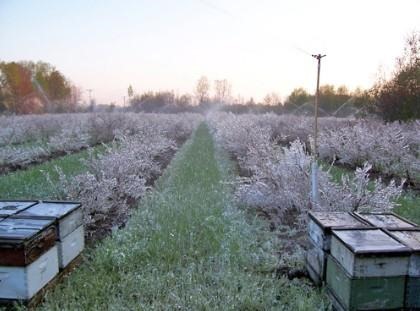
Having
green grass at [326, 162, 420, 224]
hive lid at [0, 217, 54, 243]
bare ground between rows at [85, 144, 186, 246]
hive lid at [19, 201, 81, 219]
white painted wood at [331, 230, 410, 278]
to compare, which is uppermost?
hive lid at [19, 201, 81, 219]

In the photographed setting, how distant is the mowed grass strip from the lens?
322 centimetres

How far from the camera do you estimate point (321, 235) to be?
3.38 m

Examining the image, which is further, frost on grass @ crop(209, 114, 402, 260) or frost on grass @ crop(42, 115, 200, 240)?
frost on grass @ crop(42, 115, 200, 240)

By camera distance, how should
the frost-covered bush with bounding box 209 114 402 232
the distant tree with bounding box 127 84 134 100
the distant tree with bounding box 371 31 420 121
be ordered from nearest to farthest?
the frost-covered bush with bounding box 209 114 402 232 → the distant tree with bounding box 371 31 420 121 → the distant tree with bounding box 127 84 134 100

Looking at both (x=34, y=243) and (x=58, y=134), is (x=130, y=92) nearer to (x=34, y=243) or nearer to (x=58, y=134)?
(x=58, y=134)

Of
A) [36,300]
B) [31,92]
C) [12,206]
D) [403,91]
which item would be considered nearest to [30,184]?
[12,206]

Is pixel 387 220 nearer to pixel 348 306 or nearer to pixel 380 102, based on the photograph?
pixel 348 306

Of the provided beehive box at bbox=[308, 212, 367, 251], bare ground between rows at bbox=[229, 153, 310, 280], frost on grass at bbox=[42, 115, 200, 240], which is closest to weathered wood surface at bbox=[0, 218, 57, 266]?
frost on grass at bbox=[42, 115, 200, 240]

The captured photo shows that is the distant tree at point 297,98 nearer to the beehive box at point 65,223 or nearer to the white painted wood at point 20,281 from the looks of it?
the beehive box at point 65,223

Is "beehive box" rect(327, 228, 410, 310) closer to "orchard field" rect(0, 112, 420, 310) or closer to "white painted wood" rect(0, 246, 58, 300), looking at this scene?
"orchard field" rect(0, 112, 420, 310)

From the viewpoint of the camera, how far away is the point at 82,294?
3.34 m

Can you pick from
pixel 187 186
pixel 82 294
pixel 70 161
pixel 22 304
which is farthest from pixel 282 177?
pixel 70 161

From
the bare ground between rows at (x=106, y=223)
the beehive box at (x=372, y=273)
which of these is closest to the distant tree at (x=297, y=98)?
the bare ground between rows at (x=106, y=223)

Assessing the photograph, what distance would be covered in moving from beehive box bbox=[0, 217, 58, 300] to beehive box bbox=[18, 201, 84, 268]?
0.28m
